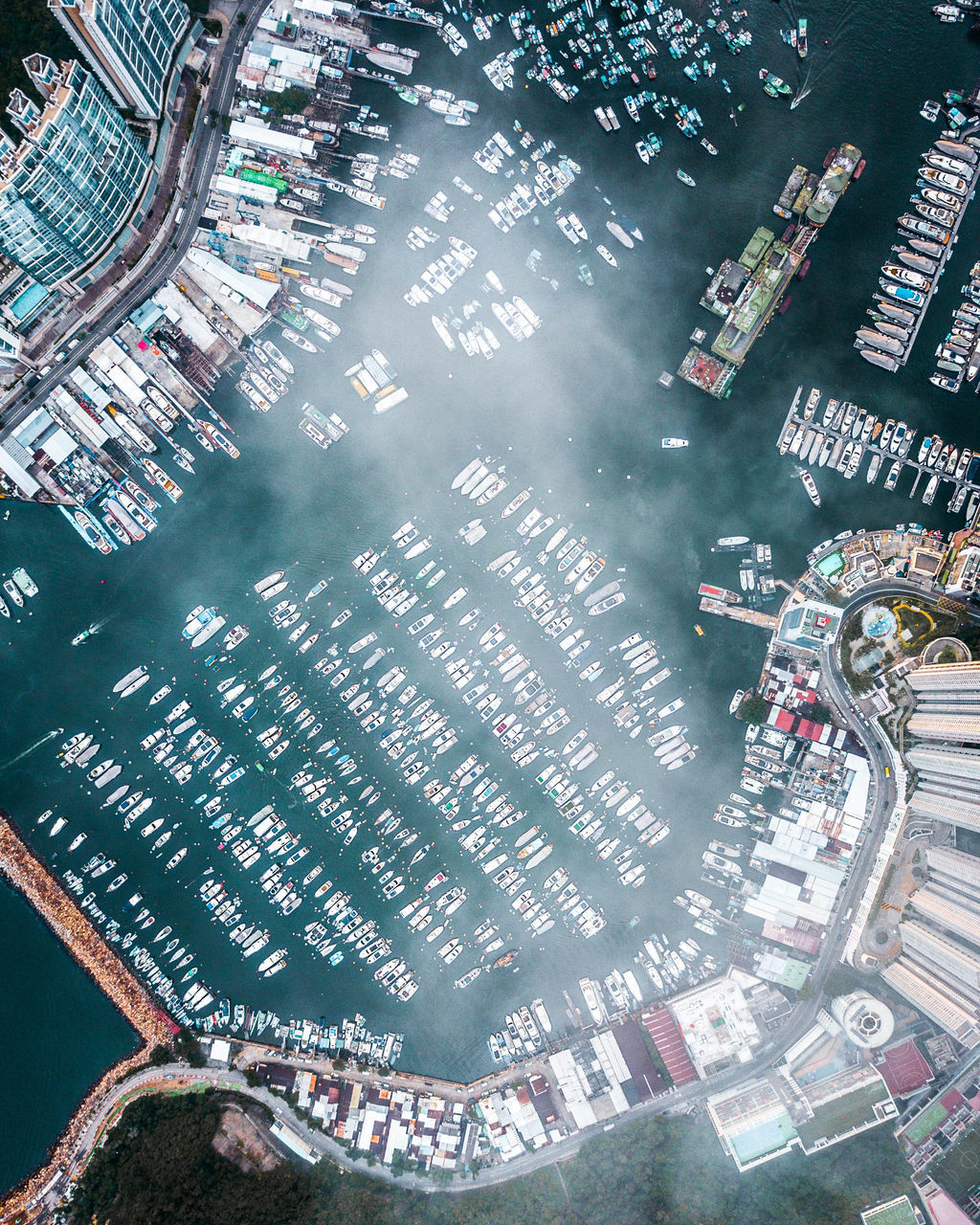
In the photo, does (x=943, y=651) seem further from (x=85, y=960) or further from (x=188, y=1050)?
(x=85, y=960)

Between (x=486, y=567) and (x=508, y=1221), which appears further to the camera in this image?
(x=486, y=567)

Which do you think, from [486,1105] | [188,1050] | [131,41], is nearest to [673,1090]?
[486,1105]

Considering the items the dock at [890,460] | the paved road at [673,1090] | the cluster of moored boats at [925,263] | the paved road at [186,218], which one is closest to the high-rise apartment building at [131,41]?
the paved road at [186,218]

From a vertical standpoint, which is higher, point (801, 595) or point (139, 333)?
point (139, 333)

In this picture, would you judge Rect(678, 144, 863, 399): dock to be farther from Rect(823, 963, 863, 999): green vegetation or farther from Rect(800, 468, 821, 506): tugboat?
Rect(823, 963, 863, 999): green vegetation

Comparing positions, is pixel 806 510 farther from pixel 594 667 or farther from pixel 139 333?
pixel 139 333

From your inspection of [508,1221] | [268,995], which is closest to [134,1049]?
[268,995]
